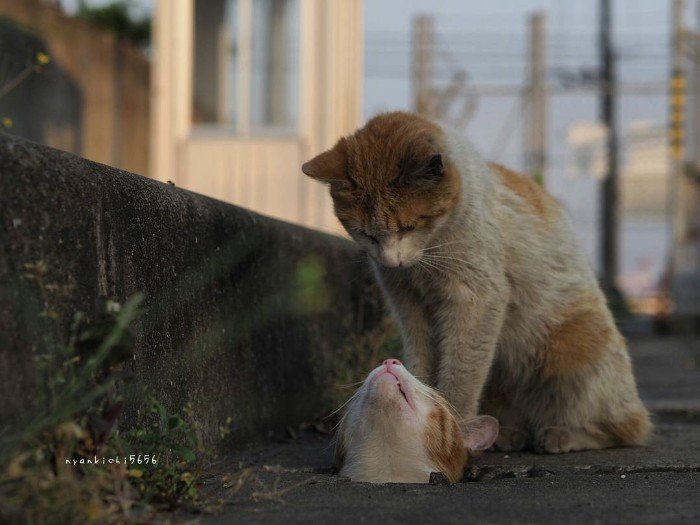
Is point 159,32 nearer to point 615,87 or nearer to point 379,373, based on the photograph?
point 379,373

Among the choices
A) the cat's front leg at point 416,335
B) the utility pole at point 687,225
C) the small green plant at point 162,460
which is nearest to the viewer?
the small green plant at point 162,460

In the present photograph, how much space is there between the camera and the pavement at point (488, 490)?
2637 mm

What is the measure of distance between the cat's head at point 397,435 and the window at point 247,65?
18.1ft

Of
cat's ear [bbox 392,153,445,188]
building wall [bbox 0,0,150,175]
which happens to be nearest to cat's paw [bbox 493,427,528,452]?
cat's ear [bbox 392,153,445,188]

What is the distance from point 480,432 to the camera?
3842mm

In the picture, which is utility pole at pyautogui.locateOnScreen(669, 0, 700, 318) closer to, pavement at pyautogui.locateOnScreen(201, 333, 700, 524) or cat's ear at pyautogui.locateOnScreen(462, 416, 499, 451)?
pavement at pyautogui.locateOnScreen(201, 333, 700, 524)

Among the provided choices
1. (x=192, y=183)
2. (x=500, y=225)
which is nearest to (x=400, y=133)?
(x=500, y=225)

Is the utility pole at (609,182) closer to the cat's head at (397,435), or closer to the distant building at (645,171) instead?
the distant building at (645,171)

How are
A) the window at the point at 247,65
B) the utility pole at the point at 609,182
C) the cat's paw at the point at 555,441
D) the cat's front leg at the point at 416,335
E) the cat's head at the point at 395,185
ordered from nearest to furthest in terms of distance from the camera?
1. the cat's head at the point at 395,185
2. the cat's front leg at the point at 416,335
3. the cat's paw at the point at 555,441
4. the window at the point at 247,65
5. the utility pole at the point at 609,182

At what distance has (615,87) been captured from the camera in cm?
3131

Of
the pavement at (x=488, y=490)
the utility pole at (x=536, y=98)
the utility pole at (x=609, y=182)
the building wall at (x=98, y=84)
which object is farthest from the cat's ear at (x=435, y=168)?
the utility pole at (x=536, y=98)

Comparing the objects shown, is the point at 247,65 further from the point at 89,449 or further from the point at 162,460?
the point at 89,449

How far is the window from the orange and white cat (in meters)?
4.61

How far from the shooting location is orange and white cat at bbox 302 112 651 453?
396 centimetres
